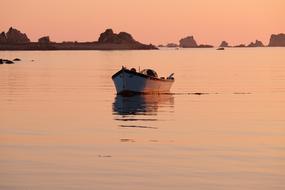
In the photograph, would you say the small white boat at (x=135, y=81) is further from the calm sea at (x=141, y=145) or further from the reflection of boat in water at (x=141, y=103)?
the calm sea at (x=141, y=145)

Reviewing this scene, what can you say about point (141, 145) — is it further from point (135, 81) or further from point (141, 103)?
point (135, 81)

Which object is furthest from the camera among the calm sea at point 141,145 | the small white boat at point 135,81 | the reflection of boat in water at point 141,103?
the small white boat at point 135,81

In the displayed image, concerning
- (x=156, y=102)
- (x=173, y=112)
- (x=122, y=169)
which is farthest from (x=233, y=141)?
(x=156, y=102)

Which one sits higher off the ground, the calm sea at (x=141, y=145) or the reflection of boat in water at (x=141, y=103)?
the calm sea at (x=141, y=145)

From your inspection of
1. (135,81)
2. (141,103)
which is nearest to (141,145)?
(141,103)

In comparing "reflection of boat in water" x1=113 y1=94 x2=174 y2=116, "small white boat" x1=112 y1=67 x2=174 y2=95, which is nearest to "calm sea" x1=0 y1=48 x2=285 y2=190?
"reflection of boat in water" x1=113 y1=94 x2=174 y2=116

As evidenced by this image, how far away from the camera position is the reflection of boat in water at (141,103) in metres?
45.8

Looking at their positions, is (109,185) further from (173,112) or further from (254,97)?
(254,97)

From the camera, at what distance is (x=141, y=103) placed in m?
52.7

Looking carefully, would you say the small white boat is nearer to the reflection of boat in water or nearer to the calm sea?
the reflection of boat in water

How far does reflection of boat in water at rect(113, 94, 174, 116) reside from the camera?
45.8 m

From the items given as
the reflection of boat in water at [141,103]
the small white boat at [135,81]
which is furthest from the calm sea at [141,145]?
the small white boat at [135,81]

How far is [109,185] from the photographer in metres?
20.3

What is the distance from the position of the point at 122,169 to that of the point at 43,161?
2963mm
